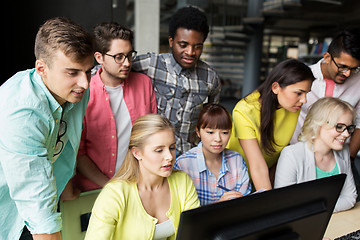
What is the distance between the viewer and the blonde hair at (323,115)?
5.56 feet

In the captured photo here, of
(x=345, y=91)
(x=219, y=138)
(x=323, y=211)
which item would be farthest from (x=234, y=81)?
(x=323, y=211)

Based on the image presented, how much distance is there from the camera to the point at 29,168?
97cm

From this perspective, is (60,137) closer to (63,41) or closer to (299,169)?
(63,41)

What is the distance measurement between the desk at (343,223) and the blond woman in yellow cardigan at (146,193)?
26.8 inches

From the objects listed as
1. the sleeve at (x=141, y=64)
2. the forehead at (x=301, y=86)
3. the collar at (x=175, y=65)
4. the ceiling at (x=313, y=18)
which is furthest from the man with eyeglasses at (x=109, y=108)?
the ceiling at (x=313, y=18)

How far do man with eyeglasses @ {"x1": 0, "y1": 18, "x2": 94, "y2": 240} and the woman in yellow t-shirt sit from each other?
0.95 metres

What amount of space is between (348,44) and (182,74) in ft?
3.58

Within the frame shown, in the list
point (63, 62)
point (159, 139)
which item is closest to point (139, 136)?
point (159, 139)

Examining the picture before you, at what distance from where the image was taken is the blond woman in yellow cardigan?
125 centimetres

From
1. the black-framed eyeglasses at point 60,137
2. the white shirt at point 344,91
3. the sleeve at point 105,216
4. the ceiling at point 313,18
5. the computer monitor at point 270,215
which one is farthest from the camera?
the ceiling at point 313,18

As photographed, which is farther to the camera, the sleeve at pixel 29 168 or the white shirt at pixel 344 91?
the white shirt at pixel 344 91

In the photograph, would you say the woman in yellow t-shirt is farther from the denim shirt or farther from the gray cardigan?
A: the denim shirt

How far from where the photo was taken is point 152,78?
202 cm

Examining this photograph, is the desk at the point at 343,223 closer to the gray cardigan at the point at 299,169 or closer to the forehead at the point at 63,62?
the gray cardigan at the point at 299,169
